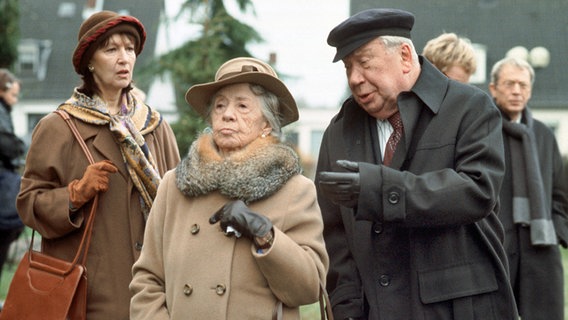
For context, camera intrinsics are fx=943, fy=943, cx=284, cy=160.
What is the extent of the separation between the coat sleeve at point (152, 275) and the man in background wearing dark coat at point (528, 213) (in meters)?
2.69

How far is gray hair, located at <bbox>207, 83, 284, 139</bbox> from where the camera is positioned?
3807 millimetres

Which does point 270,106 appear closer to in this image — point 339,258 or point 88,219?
point 339,258

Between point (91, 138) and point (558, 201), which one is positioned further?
point (558, 201)

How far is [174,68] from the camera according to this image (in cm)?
1445

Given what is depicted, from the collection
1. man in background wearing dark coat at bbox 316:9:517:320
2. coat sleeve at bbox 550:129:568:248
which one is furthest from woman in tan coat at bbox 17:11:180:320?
coat sleeve at bbox 550:129:568:248

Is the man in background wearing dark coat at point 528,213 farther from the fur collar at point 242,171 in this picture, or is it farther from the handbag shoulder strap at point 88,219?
the handbag shoulder strap at point 88,219

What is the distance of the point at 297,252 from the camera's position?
3473mm

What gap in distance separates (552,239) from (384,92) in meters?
2.32

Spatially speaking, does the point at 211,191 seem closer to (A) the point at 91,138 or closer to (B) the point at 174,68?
(A) the point at 91,138

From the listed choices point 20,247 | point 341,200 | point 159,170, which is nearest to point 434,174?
point 341,200

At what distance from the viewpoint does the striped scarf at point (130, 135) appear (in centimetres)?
452

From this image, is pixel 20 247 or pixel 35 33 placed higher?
pixel 20 247

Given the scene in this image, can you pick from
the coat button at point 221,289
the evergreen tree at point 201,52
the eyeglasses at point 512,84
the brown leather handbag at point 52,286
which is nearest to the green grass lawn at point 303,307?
the evergreen tree at point 201,52

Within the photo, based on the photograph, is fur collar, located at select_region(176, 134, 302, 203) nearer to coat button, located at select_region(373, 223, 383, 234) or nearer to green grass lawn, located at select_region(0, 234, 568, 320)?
coat button, located at select_region(373, 223, 383, 234)
